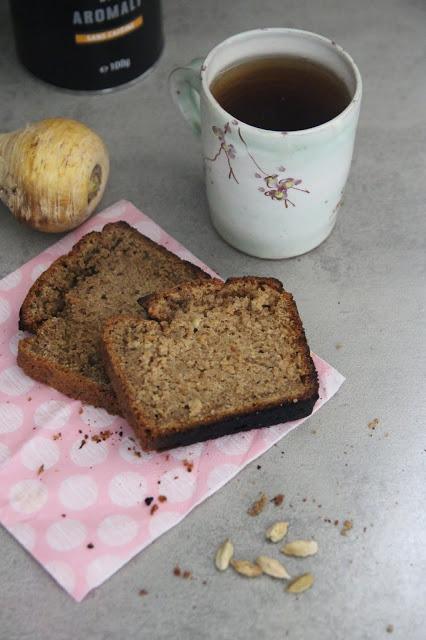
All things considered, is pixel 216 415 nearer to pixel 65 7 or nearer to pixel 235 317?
pixel 235 317

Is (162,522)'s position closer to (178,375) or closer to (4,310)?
(178,375)

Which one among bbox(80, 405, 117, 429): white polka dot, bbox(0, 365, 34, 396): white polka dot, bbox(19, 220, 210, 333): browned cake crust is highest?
bbox(19, 220, 210, 333): browned cake crust

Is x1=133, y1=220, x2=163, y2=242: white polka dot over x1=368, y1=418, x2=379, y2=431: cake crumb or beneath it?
over

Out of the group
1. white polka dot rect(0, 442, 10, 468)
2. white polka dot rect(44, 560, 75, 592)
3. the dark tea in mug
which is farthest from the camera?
the dark tea in mug

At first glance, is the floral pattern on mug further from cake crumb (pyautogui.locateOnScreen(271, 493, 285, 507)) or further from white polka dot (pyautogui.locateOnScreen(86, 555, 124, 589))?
white polka dot (pyautogui.locateOnScreen(86, 555, 124, 589))

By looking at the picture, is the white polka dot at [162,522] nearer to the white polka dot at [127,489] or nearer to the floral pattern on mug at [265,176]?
the white polka dot at [127,489]

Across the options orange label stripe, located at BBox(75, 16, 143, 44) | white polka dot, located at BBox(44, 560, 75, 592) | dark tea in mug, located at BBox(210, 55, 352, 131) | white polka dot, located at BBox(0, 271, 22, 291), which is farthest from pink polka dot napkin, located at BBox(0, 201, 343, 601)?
orange label stripe, located at BBox(75, 16, 143, 44)

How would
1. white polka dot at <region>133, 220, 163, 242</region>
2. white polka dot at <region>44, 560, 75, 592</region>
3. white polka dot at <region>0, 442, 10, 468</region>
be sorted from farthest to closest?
1. white polka dot at <region>133, 220, 163, 242</region>
2. white polka dot at <region>0, 442, 10, 468</region>
3. white polka dot at <region>44, 560, 75, 592</region>

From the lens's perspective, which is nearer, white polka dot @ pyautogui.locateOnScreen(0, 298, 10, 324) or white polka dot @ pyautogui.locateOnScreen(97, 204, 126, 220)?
white polka dot @ pyautogui.locateOnScreen(0, 298, 10, 324)

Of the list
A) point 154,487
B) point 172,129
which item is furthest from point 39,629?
point 172,129
